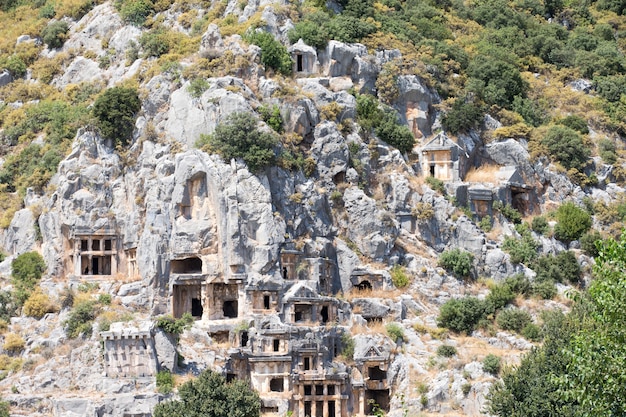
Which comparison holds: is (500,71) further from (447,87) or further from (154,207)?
(154,207)

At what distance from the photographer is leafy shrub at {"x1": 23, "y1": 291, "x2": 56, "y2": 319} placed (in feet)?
235

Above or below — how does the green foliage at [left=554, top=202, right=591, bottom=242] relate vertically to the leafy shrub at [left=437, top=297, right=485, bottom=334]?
above

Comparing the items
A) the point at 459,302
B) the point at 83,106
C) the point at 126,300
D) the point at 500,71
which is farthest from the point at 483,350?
the point at 83,106

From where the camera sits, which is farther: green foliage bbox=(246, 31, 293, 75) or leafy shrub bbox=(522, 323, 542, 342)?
green foliage bbox=(246, 31, 293, 75)

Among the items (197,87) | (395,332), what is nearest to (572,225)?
(395,332)

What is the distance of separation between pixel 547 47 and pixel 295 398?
4624 centimetres

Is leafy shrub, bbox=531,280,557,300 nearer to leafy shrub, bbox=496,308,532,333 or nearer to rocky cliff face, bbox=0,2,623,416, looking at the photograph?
rocky cliff face, bbox=0,2,623,416

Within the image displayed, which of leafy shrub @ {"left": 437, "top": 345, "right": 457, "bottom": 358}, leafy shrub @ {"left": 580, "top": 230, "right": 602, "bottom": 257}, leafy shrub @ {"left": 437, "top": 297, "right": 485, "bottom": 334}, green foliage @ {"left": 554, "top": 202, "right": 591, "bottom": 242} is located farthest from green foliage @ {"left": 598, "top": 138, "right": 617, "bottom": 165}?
leafy shrub @ {"left": 437, "top": 345, "right": 457, "bottom": 358}

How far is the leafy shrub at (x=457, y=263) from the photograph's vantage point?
77000 millimetres

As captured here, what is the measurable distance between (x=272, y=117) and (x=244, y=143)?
4.49 metres

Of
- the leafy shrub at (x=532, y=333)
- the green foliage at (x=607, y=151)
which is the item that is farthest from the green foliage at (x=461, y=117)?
the leafy shrub at (x=532, y=333)

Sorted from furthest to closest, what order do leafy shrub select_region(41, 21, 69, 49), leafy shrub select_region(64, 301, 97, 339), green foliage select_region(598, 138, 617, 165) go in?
leafy shrub select_region(41, 21, 69, 49) → green foliage select_region(598, 138, 617, 165) → leafy shrub select_region(64, 301, 97, 339)

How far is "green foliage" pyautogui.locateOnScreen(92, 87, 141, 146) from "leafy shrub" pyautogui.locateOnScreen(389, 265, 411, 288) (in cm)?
2142

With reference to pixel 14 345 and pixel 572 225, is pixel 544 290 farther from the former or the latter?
pixel 14 345
